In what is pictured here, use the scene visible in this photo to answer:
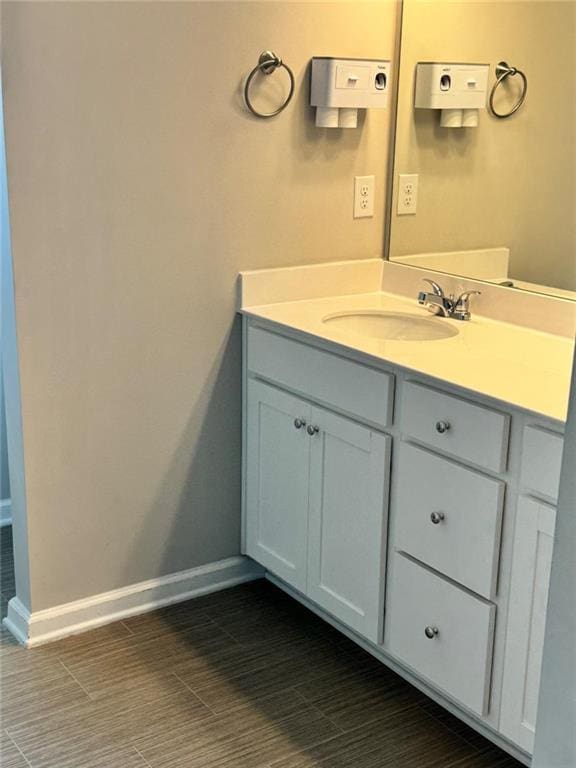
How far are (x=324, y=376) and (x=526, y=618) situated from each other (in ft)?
2.52

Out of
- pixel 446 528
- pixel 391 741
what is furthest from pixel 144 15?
pixel 391 741

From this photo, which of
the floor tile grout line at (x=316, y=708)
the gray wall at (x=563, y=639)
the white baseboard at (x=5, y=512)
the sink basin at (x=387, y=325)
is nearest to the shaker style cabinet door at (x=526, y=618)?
the floor tile grout line at (x=316, y=708)

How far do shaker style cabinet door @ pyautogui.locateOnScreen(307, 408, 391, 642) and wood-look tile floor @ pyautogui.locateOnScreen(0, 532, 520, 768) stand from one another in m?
0.16

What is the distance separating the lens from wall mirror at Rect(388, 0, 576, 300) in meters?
2.33

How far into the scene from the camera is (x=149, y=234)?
7.96 feet

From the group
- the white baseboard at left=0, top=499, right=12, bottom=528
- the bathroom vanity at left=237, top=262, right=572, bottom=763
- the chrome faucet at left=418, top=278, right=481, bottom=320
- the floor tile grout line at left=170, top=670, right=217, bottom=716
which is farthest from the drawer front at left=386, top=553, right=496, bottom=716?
the white baseboard at left=0, top=499, right=12, bottom=528

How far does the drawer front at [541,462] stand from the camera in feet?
5.78

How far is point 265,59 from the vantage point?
8.09 ft

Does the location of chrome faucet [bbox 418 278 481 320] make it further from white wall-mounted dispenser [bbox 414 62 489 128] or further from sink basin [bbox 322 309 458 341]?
white wall-mounted dispenser [bbox 414 62 489 128]

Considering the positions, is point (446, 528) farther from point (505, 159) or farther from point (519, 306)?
point (505, 159)

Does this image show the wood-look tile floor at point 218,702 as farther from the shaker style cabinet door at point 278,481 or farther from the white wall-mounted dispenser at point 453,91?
the white wall-mounted dispenser at point 453,91

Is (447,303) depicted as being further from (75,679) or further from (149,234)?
(75,679)

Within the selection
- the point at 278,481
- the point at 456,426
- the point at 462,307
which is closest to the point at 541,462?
the point at 456,426

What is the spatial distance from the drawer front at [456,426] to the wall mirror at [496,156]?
56 centimetres
